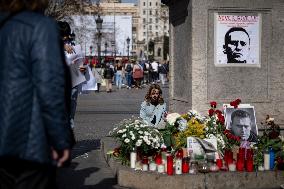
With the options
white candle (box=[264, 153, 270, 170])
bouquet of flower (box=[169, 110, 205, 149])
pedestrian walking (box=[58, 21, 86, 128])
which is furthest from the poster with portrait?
white candle (box=[264, 153, 270, 170])

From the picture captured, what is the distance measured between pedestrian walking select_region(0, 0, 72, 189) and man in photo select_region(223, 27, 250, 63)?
19.7 feet

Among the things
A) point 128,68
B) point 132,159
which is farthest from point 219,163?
point 128,68

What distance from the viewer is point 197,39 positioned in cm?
909

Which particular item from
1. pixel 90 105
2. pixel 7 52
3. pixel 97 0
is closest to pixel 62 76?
pixel 7 52

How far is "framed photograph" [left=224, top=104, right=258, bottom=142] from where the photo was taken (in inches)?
336

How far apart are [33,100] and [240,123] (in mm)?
5592

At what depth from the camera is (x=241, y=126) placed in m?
8.61

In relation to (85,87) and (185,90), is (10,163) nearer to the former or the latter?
(85,87)

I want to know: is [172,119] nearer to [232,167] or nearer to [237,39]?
[232,167]

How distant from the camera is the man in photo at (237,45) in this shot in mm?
9188

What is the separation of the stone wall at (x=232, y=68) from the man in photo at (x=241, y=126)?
2.17 feet

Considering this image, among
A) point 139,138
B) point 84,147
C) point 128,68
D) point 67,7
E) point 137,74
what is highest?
point 67,7

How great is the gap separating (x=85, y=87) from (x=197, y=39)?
1765mm

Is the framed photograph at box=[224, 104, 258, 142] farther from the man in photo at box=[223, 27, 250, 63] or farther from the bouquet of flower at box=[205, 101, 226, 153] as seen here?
the man in photo at box=[223, 27, 250, 63]
